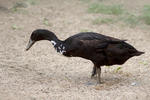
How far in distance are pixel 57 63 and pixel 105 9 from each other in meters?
4.74

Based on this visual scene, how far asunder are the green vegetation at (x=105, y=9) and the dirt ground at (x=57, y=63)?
1.01 feet

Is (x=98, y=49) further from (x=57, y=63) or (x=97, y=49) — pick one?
(x=57, y=63)

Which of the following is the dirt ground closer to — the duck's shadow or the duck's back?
the duck's shadow

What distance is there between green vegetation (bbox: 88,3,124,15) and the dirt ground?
1.01 feet

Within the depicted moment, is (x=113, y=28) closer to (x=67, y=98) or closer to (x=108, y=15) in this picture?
(x=108, y=15)

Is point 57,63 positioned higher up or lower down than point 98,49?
lower down

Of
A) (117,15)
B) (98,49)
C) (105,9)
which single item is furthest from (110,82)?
(105,9)

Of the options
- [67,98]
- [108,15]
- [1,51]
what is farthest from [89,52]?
[108,15]

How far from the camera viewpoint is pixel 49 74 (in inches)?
352

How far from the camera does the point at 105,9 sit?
1416cm

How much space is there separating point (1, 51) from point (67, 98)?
3369mm

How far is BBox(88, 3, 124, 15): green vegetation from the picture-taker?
45.6ft

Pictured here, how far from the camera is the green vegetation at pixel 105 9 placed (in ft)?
45.6

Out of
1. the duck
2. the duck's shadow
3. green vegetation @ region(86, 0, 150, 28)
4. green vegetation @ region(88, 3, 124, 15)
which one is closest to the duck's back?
the duck
